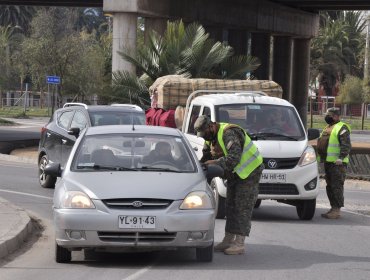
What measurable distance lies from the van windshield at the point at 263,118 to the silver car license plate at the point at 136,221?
604cm

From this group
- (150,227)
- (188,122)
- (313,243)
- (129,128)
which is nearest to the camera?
(150,227)

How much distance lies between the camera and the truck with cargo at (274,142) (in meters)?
15.2

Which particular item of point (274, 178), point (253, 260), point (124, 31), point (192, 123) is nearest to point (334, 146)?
point (274, 178)

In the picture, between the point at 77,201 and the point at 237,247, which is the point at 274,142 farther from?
the point at 77,201

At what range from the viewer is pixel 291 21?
55688 millimetres

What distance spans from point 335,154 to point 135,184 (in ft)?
21.8

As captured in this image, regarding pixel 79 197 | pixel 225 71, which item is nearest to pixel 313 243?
pixel 79 197

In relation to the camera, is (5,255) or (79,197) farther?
(5,255)

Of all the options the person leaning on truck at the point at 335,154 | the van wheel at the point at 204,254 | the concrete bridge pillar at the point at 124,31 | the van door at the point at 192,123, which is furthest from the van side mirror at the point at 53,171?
the concrete bridge pillar at the point at 124,31

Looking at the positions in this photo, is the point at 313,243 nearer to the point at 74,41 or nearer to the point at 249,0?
the point at 249,0

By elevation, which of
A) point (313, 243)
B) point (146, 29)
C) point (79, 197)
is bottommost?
point (313, 243)

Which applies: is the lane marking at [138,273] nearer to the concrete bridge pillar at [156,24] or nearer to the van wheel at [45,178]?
the van wheel at [45,178]

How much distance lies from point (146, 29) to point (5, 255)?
27.0 metres

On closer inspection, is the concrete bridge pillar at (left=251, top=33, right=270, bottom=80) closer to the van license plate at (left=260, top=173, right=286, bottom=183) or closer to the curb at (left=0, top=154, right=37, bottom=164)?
the curb at (left=0, top=154, right=37, bottom=164)
